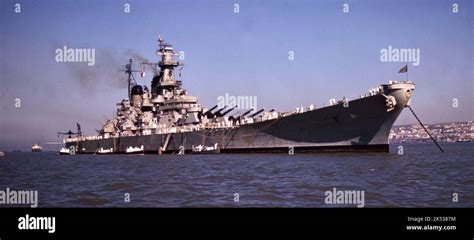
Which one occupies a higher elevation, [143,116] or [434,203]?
[143,116]

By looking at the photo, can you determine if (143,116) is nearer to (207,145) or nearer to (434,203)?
(207,145)

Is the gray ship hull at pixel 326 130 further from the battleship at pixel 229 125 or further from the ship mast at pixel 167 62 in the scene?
the ship mast at pixel 167 62

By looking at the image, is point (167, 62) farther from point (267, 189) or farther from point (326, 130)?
point (267, 189)

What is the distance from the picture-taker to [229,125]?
52375 millimetres

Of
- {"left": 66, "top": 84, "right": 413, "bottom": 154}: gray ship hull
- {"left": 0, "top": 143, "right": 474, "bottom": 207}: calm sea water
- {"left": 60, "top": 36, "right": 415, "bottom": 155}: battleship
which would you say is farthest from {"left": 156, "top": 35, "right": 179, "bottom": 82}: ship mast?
{"left": 0, "top": 143, "right": 474, "bottom": 207}: calm sea water

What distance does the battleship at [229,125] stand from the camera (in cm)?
3900

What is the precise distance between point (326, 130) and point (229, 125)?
45.5 ft

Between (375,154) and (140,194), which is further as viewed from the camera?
(375,154)

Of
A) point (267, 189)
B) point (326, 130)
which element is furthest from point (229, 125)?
point (267, 189)

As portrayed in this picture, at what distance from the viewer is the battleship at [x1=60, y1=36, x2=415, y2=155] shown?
3900 centimetres

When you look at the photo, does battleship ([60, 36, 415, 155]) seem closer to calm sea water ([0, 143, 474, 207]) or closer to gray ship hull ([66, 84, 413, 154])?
gray ship hull ([66, 84, 413, 154])
